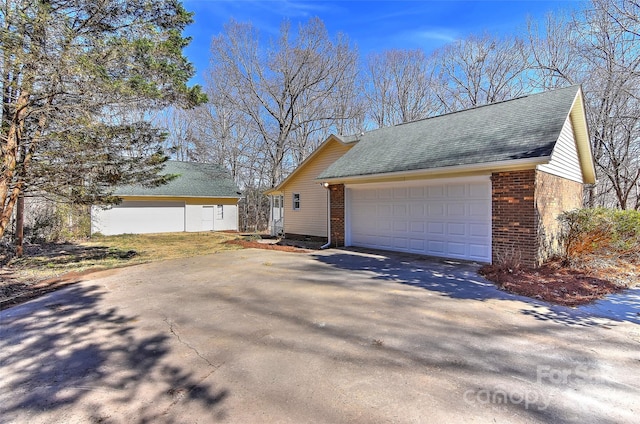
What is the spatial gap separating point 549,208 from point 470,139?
2.76m

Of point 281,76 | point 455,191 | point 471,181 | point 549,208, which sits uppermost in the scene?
point 281,76

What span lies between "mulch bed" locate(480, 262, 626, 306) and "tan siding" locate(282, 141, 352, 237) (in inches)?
315

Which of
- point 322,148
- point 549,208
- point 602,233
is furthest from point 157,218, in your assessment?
point 602,233

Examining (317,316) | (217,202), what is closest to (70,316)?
(317,316)

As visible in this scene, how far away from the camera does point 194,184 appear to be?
2247cm

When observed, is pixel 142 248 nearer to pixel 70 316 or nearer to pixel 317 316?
pixel 70 316

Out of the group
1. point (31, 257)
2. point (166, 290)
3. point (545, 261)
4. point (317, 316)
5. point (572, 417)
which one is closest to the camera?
point (572, 417)

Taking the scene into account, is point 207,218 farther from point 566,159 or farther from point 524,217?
point 566,159

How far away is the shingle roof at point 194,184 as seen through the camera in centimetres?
2045

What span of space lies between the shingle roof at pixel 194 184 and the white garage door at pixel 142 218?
0.77 metres

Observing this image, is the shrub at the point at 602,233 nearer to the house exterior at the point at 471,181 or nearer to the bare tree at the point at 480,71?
the house exterior at the point at 471,181

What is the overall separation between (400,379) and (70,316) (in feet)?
16.6

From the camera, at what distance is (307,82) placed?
2183 cm

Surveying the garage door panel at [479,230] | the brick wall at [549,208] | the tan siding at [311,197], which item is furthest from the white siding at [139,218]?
the brick wall at [549,208]
